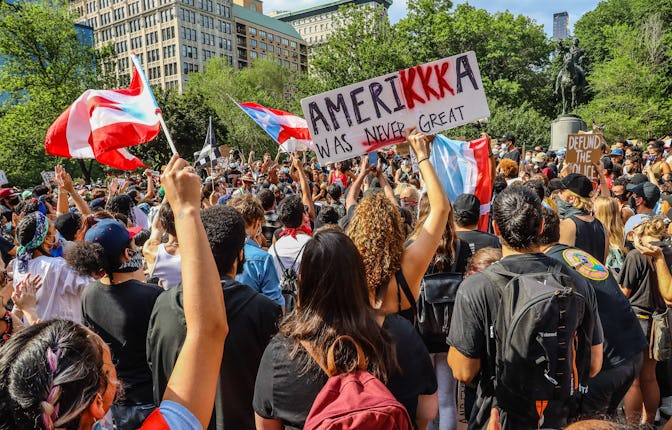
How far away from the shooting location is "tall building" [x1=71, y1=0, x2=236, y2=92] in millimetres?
95750

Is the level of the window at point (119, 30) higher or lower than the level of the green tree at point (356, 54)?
higher

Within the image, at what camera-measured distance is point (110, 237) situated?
3096mm

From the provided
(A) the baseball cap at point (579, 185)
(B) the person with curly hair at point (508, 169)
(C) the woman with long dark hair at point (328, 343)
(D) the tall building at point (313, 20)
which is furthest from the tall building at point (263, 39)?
(C) the woman with long dark hair at point (328, 343)

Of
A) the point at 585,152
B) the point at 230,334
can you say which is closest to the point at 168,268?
the point at 230,334

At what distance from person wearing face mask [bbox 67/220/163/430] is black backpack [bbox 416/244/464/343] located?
1738 millimetres

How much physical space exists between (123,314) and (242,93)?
6628cm

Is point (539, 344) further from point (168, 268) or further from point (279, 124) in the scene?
point (279, 124)

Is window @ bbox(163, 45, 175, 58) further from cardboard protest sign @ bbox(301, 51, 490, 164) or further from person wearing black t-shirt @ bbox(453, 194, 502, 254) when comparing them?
person wearing black t-shirt @ bbox(453, 194, 502, 254)

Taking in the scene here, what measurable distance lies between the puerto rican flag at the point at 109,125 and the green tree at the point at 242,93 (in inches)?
1572

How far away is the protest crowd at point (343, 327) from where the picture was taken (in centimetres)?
139

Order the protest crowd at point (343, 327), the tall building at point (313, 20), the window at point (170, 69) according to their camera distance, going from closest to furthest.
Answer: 1. the protest crowd at point (343, 327)
2. the window at point (170, 69)
3. the tall building at point (313, 20)

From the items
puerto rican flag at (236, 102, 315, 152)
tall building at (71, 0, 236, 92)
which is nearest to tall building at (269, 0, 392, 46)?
tall building at (71, 0, 236, 92)

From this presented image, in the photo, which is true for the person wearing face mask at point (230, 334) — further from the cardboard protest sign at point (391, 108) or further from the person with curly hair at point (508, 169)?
the person with curly hair at point (508, 169)

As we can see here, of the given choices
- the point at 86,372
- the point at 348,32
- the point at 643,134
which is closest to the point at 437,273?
the point at 86,372
